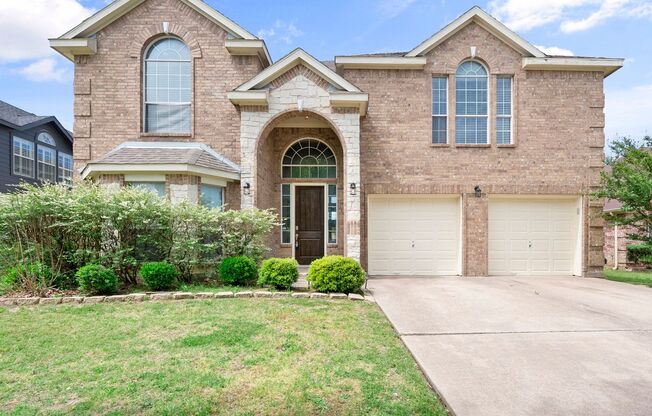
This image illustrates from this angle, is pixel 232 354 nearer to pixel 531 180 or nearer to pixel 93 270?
pixel 93 270

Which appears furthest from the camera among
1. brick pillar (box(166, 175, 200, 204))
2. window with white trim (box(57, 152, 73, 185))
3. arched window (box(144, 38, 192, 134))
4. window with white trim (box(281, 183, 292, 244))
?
window with white trim (box(57, 152, 73, 185))

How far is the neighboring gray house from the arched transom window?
11418mm

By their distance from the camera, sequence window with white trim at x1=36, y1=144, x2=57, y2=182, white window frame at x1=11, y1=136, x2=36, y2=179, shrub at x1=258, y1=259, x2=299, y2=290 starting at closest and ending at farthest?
1. shrub at x1=258, y1=259, x2=299, y2=290
2. white window frame at x1=11, y1=136, x2=36, y2=179
3. window with white trim at x1=36, y1=144, x2=57, y2=182

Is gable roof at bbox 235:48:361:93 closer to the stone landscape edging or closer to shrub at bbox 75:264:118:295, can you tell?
the stone landscape edging

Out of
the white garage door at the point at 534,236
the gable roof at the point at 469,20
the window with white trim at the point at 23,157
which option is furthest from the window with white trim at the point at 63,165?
the white garage door at the point at 534,236

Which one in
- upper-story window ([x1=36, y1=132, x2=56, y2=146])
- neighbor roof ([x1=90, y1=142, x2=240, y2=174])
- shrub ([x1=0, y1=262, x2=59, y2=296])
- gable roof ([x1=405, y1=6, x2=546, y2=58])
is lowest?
shrub ([x1=0, y1=262, x2=59, y2=296])

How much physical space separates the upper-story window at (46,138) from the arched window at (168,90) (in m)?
13.4

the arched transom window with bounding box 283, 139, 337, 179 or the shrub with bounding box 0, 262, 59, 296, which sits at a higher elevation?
the arched transom window with bounding box 283, 139, 337, 179

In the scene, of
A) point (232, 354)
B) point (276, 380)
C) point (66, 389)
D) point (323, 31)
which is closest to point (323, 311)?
point (232, 354)

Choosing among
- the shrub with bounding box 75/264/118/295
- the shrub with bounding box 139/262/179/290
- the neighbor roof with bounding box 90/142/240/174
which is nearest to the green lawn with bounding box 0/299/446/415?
the shrub with bounding box 75/264/118/295

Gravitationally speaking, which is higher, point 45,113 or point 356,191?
point 45,113

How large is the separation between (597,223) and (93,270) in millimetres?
13137

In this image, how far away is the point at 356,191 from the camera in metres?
9.63

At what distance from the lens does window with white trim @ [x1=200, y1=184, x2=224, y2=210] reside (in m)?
9.46
